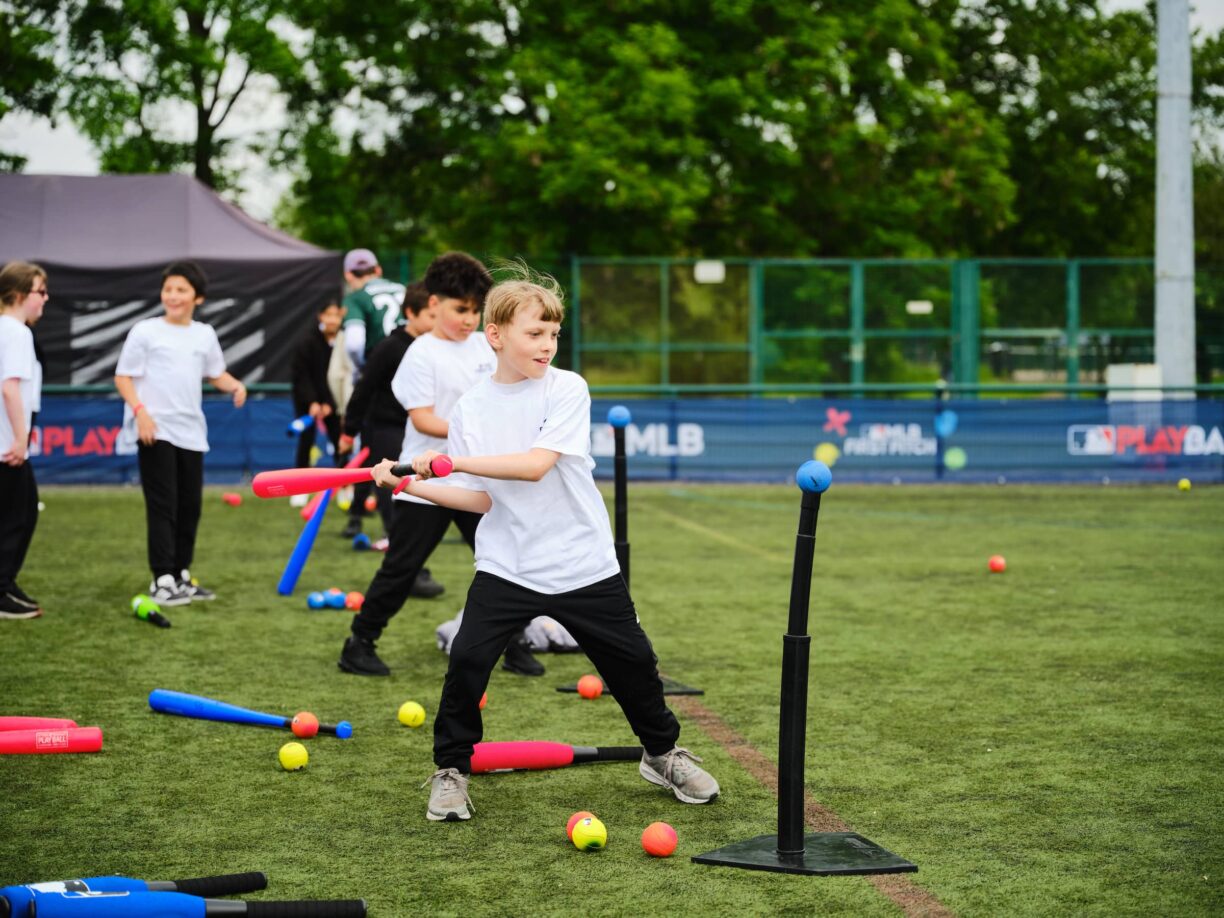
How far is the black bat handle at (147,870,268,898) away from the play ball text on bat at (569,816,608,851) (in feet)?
3.20

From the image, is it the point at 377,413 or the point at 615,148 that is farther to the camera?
the point at 615,148

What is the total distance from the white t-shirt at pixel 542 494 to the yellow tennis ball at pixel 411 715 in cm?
140

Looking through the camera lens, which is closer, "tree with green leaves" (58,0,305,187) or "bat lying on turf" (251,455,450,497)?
"bat lying on turf" (251,455,450,497)

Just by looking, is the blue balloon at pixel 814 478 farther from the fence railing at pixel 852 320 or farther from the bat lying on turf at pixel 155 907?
the fence railing at pixel 852 320

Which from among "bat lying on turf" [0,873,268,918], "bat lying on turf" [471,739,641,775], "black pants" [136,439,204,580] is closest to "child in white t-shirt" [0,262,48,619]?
"black pants" [136,439,204,580]

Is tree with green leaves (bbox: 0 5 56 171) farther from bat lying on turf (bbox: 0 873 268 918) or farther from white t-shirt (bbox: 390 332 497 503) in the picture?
bat lying on turf (bbox: 0 873 268 918)

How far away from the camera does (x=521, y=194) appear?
29906 mm

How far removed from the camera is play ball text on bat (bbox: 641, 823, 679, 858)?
4.52m

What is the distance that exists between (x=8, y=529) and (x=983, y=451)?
42.1 ft

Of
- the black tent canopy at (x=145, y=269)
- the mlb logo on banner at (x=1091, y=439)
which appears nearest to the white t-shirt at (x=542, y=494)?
the mlb logo on banner at (x=1091, y=439)

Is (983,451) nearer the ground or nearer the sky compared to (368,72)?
nearer the ground

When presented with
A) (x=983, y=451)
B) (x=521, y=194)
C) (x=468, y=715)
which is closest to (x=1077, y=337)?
(x=983, y=451)

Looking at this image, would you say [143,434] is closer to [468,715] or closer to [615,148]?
[468,715]

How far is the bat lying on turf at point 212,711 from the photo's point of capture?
6176 millimetres
